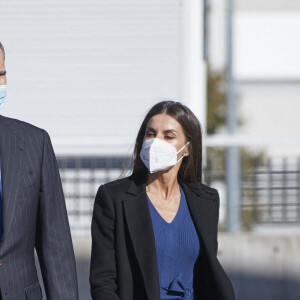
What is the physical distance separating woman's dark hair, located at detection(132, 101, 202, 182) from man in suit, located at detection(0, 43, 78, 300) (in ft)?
1.96

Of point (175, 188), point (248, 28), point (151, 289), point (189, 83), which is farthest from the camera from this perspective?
point (248, 28)

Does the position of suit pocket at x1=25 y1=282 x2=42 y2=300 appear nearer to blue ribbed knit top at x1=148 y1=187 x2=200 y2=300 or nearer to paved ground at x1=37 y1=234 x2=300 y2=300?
blue ribbed knit top at x1=148 y1=187 x2=200 y2=300

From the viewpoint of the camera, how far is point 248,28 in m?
22.7

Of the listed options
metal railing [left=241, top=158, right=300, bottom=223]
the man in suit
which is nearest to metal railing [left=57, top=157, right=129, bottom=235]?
metal railing [left=241, top=158, right=300, bottom=223]

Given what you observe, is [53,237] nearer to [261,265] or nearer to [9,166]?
[9,166]

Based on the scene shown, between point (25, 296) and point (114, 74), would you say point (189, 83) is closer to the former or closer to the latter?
point (114, 74)

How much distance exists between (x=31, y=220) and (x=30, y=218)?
1 cm

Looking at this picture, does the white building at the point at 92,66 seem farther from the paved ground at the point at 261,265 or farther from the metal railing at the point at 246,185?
the paved ground at the point at 261,265

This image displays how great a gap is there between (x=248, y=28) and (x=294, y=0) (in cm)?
188

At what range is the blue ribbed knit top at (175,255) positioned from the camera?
14.1ft

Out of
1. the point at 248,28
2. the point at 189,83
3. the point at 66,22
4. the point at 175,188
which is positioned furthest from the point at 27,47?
the point at 248,28

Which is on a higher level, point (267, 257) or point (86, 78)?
point (86, 78)

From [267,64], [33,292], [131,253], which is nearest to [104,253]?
[131,253]

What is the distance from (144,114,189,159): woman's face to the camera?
4523 millimetres
